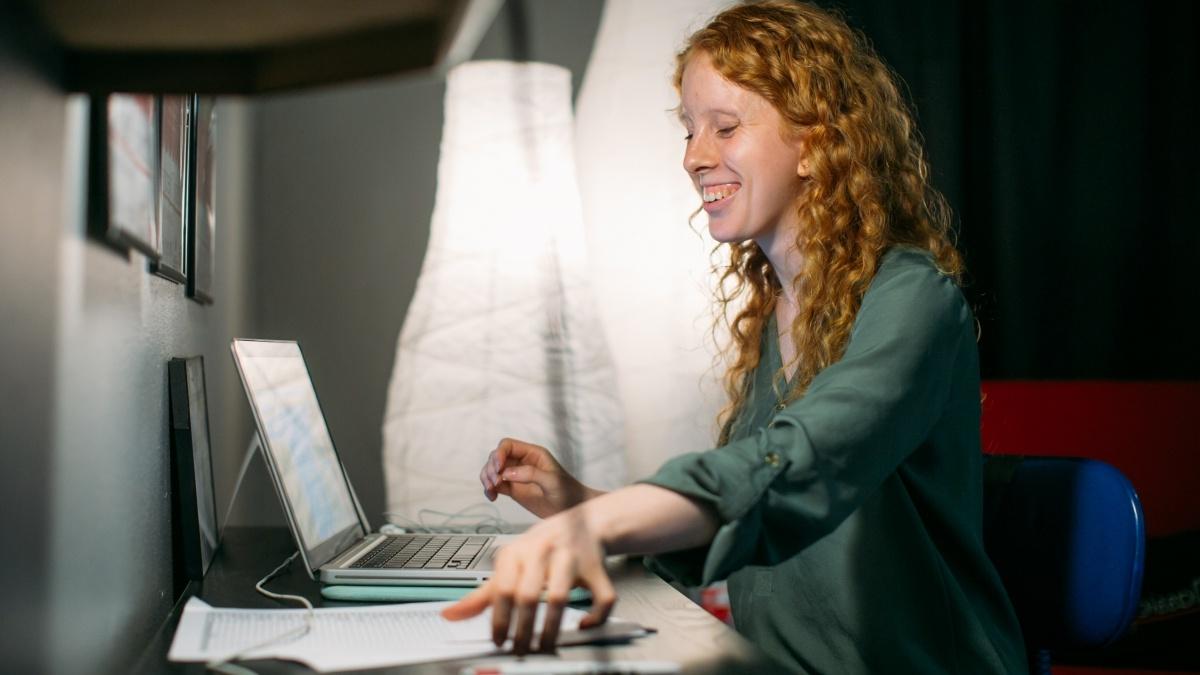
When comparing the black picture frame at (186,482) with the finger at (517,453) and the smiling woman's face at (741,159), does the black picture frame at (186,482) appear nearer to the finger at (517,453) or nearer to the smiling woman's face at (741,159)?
the finger at (517,453)

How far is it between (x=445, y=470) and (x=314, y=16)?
6.80 ft

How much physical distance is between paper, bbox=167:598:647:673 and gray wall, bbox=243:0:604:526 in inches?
62.1

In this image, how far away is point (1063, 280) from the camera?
229 cm

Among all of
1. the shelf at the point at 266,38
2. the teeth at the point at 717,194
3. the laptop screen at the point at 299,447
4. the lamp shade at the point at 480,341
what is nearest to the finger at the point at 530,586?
the shelf at the point at 266,38

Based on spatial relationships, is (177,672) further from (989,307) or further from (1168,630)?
(989,307)

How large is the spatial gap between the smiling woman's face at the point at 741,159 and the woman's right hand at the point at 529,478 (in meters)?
0.32

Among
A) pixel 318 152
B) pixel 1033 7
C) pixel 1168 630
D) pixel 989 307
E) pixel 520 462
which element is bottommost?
pixel 1168 630

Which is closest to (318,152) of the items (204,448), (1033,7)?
(204,448)

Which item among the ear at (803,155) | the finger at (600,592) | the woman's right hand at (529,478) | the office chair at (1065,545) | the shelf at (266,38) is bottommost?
the office chair at (1065,545)

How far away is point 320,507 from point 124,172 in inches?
17.8

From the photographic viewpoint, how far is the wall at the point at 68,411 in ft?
1.80

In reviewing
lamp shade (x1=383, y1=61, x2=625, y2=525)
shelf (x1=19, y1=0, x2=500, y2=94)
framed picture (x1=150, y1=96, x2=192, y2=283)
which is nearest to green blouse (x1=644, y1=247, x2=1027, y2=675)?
shelf (x1=19, y1=0, x2=500, y2=94)

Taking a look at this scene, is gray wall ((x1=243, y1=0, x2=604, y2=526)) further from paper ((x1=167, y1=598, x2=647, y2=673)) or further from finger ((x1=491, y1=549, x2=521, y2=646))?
finger ((x1=491, y1=549, x2=521, y2=646))

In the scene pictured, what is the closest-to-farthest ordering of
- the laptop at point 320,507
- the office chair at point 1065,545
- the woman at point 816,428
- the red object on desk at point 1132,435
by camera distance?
the woman at point 816,428 < the laptop at point 320,507 < the office chair at point 1065,545 < the red object on desk at point 1132,435
